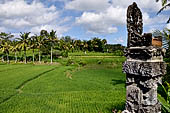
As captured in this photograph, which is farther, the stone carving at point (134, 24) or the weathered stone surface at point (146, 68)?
the stone carving at point (134, 24)

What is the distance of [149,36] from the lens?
87.9 inches

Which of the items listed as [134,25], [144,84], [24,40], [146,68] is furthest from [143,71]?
[24,40]

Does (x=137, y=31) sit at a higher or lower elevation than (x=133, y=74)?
higher

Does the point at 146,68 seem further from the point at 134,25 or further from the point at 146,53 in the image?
the point at 134,25

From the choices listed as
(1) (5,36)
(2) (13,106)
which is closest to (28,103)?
(2) (13,106)

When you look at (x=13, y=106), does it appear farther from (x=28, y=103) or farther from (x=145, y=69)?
(x=145, y=69)

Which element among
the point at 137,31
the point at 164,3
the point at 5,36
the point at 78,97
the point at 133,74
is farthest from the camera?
the point at 5,36

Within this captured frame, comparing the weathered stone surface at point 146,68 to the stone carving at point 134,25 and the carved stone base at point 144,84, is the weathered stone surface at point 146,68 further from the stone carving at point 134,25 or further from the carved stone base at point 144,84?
the stone carving at point 134,25

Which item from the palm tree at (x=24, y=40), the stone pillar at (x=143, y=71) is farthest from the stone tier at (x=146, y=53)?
the palm tree at (x=24, y=40)

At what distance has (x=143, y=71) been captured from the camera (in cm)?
217

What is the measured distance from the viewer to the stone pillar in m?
2.17

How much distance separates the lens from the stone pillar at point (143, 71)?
85.4 inches

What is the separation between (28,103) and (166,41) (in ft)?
23.2

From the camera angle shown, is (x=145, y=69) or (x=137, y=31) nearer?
(x=145, y=69)
